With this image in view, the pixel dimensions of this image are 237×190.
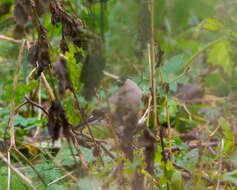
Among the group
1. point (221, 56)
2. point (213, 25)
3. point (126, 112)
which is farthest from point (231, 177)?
point (221, 56)

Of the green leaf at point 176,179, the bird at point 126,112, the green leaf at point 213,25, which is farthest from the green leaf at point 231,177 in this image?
the green leaf at point 213,25

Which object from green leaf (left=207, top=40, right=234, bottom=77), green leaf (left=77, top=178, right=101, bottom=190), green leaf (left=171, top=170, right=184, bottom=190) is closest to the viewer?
green leaf (left=77, top=178, right=101, bottom=190)

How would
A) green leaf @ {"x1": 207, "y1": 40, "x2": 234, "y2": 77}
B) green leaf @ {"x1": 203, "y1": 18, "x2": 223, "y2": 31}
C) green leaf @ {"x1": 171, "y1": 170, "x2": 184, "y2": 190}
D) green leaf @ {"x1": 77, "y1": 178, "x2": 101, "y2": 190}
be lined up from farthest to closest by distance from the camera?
green leaf @ {"x1": 207, "y1": 40, "x2": 234, "y2": 77} → green leaf @ {"x1": 203, "y1": 18, "x2": 223, "y2": 31} → green leaf @ {"x1": 171, "y1": 170, "x2": 184, "y2": 190} → green leaf @ {"x1": 77, "y1": 178, "x2": 101, "y2": 190}

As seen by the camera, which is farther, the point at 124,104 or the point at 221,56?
the point at 221,56

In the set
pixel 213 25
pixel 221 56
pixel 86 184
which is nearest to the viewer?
pixel 86 184

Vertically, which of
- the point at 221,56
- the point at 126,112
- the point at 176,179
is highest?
the point at 221,56

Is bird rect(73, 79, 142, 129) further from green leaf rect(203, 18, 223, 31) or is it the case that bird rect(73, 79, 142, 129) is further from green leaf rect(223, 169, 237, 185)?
green leaf rect(203, 18, 223, 31)

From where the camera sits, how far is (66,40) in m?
1.08

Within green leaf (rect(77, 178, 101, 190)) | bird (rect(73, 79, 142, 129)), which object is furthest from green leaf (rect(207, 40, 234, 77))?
green leaf (rect(77, 178, 101, 190))

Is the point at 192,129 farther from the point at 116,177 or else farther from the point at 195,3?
the point at 195,3

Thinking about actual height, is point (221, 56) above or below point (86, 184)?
above

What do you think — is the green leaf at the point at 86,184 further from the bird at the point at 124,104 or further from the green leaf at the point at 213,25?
the green leaf at the point at 213,25

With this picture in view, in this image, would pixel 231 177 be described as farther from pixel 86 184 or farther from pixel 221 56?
pixel 221 56

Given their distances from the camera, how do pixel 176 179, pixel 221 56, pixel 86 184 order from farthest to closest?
pixel 221 56 < pixel 176 179 < pixel 86 184
